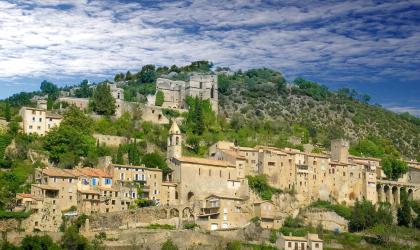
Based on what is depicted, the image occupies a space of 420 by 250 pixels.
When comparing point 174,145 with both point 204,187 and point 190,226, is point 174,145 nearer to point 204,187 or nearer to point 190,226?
point 204,187

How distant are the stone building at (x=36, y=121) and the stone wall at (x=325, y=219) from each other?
24.1m

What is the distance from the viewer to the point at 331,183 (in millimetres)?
72250

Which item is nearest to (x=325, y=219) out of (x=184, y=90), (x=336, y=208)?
(x=336, y=208)

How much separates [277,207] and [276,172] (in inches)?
150

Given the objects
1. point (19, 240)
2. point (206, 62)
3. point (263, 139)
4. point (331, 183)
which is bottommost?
point (19, 240)

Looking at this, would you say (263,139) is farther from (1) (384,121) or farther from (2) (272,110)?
(1) (384,121)

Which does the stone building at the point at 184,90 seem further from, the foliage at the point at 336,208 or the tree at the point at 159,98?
the foliage at the point at 336,208

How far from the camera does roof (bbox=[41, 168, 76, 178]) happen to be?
193 feet

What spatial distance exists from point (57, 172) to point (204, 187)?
41.7ft

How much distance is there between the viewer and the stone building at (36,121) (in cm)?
6944

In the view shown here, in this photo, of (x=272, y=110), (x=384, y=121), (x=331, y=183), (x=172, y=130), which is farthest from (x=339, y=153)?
(x=384, y=121)

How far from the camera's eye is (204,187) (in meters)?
65.1

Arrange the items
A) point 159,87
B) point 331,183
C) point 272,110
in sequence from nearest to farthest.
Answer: point 331,183 < point 159,87 < point 272,110

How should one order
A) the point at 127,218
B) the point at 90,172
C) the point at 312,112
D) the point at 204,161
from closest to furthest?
the point at 127,218
the point at 90,172
the point at 204,161
the point at 312,112
